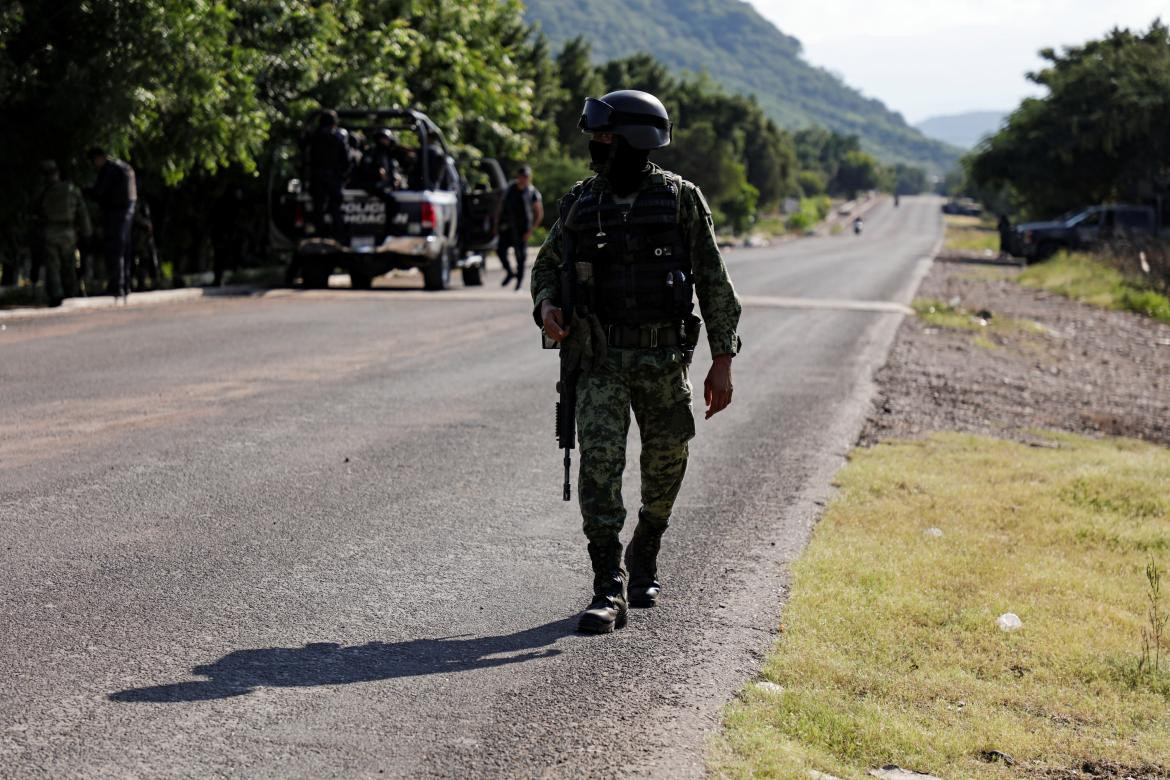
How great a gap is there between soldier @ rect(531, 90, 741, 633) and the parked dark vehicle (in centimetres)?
3900

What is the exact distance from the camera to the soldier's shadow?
4.07m

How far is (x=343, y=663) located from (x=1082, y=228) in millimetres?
40868

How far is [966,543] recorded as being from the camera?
259 inches

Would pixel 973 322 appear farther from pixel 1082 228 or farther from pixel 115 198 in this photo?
pixel 1082 228

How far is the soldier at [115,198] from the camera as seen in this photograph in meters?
15.7

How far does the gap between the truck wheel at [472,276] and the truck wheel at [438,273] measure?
1695mm

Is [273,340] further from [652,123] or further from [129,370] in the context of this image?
[652,123]

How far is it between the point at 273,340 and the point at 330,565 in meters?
8.53

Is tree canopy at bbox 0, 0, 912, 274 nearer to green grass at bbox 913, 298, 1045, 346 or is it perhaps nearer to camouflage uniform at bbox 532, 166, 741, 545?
green grass at bbox 913, 298, 1045, 346

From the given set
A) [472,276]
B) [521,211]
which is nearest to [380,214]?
[521,211]

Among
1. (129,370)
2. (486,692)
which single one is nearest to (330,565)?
(486,692)

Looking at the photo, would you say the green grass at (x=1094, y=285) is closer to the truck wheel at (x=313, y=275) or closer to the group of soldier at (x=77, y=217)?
the truck wheel at (x=313, y=275)

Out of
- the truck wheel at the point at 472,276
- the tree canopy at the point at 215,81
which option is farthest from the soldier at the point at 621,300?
the truck wheel at the point at 472,276

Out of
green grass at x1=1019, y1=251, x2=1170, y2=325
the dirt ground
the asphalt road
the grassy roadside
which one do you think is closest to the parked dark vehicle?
green grass at x1=1019, y1=251, x2=1170, y2=325
